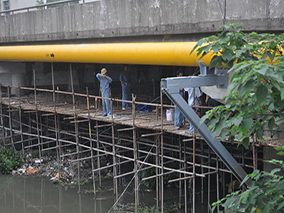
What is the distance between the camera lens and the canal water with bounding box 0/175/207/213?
39.6 ft

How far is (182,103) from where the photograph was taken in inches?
263

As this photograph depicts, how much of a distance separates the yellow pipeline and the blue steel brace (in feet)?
3.37

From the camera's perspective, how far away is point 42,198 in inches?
520

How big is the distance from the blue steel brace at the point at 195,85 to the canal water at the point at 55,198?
4365 mm

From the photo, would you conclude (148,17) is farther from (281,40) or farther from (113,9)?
(281,40)

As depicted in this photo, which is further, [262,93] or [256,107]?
[256,107]

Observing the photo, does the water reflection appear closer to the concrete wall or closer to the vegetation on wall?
the concrete wall

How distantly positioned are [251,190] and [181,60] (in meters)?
4.70

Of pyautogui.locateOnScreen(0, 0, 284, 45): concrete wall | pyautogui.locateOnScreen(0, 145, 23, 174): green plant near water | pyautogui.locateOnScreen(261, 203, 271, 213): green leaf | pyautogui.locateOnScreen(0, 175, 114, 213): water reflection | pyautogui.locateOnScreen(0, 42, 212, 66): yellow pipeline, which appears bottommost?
pyautogui.locateOnScreen(0, 175, 114, 213): water reflection

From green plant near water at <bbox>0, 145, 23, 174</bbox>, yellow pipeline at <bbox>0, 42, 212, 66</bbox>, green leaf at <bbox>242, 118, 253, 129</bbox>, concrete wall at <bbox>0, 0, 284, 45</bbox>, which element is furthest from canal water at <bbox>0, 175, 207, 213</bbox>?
green leaf at <bbox>242, 118, 253, 129</bbox>

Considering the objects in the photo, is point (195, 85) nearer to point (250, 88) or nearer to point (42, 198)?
point (250, 88)

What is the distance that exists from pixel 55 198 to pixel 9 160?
121 inches

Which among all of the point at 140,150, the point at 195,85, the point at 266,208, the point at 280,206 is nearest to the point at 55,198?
the point at 140,150

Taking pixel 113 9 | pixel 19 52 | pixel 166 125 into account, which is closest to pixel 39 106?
pixel 19 52
